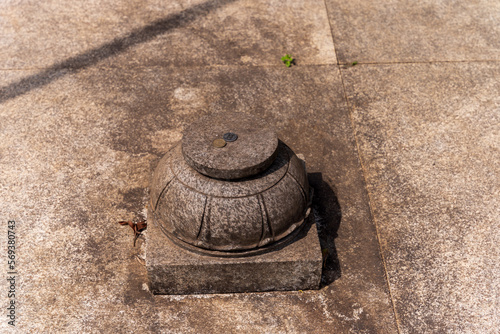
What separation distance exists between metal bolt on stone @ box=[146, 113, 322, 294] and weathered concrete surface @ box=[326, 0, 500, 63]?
334 cm

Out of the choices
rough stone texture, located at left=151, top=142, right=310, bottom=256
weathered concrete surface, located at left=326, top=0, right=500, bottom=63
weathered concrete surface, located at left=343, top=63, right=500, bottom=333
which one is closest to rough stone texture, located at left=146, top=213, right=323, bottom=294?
rough stone texture, located at left=151, top=142, right=310, bottom=256

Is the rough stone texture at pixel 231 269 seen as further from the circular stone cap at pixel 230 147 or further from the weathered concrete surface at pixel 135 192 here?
the circular stone cap at pixel 230 147

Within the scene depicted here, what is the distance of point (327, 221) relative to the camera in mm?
5082

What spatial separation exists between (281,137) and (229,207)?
2.09 meters

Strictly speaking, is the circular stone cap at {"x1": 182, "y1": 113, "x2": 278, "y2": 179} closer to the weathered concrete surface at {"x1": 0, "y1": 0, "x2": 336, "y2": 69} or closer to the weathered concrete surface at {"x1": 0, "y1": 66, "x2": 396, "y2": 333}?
the weathered concrete surface at {"x1": 0, "y1": 66, "x2": 396, "y2": 333}

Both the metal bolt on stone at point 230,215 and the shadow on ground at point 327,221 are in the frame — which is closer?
the metal bolt on stone at point 230,215

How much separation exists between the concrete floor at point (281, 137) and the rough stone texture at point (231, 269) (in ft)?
0.41

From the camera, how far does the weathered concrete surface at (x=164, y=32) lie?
700 centimetres

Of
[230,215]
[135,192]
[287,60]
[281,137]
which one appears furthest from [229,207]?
[287,60]

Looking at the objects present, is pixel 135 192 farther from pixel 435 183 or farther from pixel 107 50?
pixel 435 183

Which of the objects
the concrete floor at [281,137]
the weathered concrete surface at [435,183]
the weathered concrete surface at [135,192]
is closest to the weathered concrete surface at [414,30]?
the concrete floor at [281,137]

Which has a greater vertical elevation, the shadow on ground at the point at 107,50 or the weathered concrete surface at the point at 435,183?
the shadow on ground at the point at 107,50

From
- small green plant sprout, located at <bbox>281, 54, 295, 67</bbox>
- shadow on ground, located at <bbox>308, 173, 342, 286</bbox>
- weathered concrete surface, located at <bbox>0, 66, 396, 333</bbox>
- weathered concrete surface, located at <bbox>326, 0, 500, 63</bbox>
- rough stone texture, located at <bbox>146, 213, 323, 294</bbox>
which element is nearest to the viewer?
rough stone texture, located at <bbox>146, 213, 323, 294</bbox>

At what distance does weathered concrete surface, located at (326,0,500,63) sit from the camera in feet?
23.4
